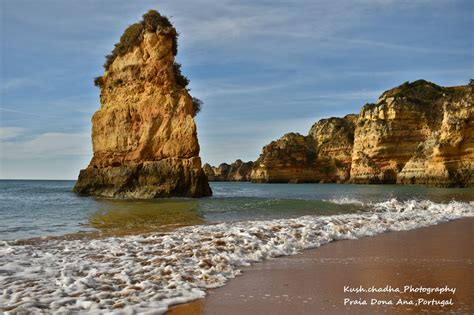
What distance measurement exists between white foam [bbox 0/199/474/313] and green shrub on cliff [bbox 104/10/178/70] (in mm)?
21169

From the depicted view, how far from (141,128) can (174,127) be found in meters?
2.60

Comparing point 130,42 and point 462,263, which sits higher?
point 130,42

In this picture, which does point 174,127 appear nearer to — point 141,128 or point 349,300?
point 141,128

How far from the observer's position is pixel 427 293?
4.39 metres

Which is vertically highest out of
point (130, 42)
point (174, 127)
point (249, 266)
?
point (130, 42)

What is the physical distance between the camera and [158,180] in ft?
83.1

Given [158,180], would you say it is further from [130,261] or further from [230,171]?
[230,171]

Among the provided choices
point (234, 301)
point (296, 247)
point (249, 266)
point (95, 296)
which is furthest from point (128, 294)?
point (296, 247)

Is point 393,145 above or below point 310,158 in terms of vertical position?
above

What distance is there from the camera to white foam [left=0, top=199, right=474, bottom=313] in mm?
4242

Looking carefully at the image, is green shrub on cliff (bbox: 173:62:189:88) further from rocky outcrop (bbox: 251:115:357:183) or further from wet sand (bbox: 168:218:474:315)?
rocky outcrop (bbox: 251:115:357:183)

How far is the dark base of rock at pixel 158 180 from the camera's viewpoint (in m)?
24.8

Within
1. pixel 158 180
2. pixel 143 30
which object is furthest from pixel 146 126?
pixel 143 30

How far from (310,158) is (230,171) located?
42492 mm
